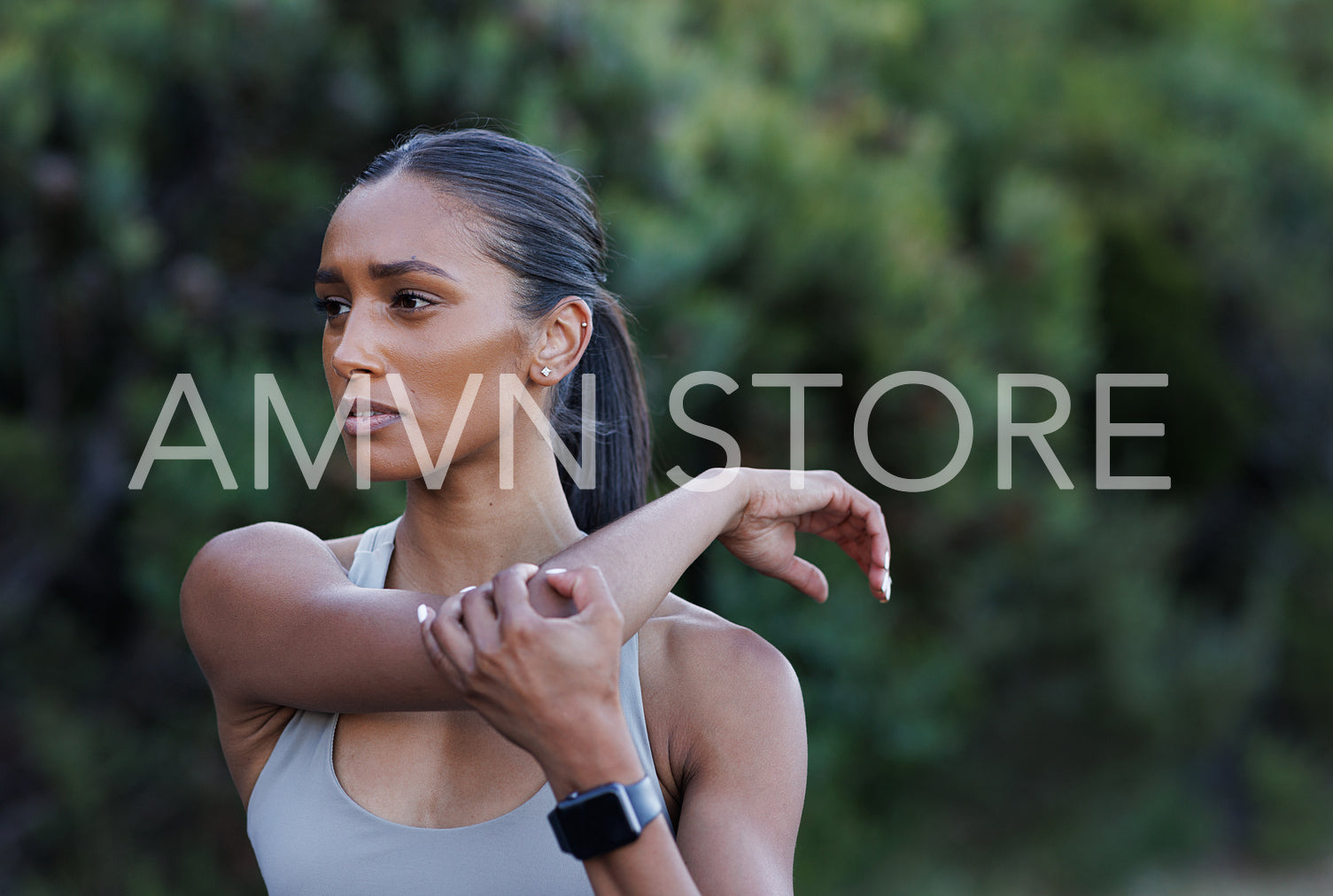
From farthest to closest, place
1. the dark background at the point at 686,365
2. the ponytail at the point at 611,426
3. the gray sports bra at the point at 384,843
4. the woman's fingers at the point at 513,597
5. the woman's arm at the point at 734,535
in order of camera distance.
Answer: the dark background at the point at 686,365, the ponytail at the point at 611,426, the gray sports bra at the point at 384,843, the woman's arm at the point at 734,535, the woman's fingers at the point at 513,597

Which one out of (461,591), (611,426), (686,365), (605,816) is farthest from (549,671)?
(686,365)

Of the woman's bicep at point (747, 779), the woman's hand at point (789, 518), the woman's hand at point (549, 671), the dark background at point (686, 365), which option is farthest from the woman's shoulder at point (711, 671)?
the dark background at point (686, 365)

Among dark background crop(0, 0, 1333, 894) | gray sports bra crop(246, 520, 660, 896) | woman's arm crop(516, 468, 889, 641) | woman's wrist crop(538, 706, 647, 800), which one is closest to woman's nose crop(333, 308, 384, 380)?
woman's arm crop(516, 468, 889, 641)

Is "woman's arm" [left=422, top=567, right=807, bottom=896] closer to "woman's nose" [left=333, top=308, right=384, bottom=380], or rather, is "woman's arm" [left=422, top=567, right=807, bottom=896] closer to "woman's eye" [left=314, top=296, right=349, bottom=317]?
"woman's nose" [left=333, top=308, right=384, bottom=380]

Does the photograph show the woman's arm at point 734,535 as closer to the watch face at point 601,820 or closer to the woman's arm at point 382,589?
the woman's arm at point 382,589

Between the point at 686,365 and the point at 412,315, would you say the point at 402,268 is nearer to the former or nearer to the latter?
the point at 412,315

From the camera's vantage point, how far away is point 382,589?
1.71 m

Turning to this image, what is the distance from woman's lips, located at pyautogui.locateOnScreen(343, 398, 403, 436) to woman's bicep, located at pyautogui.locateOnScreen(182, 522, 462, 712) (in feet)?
0.67

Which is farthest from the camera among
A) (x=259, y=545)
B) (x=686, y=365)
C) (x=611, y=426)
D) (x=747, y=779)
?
(x=686, y=365)

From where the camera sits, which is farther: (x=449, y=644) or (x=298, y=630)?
(x=298, y=630)

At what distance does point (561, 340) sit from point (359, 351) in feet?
1.02

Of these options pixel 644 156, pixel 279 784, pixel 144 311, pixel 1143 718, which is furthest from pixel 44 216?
pixel 1143 718

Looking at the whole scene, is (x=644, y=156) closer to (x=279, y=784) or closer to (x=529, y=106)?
(x=529, y=106)

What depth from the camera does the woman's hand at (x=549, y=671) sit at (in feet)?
4.33
